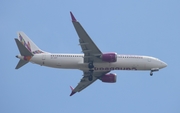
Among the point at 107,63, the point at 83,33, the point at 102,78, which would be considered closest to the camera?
the point at 83,33

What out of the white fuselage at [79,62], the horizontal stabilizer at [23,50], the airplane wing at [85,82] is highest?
the horizontal stabilizer at [23,50]

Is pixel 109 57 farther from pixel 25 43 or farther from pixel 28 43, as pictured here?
pixel 25 43

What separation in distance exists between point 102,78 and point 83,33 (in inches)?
646

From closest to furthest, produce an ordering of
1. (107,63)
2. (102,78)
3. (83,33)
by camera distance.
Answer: (83,33), (107,63), (102,78)

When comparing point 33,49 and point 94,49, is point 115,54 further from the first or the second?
point 33,49

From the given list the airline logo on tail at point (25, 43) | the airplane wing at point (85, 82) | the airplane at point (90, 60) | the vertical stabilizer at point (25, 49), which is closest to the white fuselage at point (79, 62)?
the airplane at point (90, 60)

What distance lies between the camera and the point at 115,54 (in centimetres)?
8369

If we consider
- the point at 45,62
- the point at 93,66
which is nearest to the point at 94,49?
the point at 93,66

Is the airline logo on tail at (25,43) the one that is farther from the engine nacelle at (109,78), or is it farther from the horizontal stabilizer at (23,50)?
the engine nacelle at (109,78)

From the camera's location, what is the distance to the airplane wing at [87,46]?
254ft

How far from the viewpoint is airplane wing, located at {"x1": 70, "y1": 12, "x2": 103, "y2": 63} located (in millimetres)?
77562

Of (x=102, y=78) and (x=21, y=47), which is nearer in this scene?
(x=21, y=47)

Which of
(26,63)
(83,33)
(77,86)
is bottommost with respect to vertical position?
(77,86)

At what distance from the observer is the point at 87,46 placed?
8175 cm
